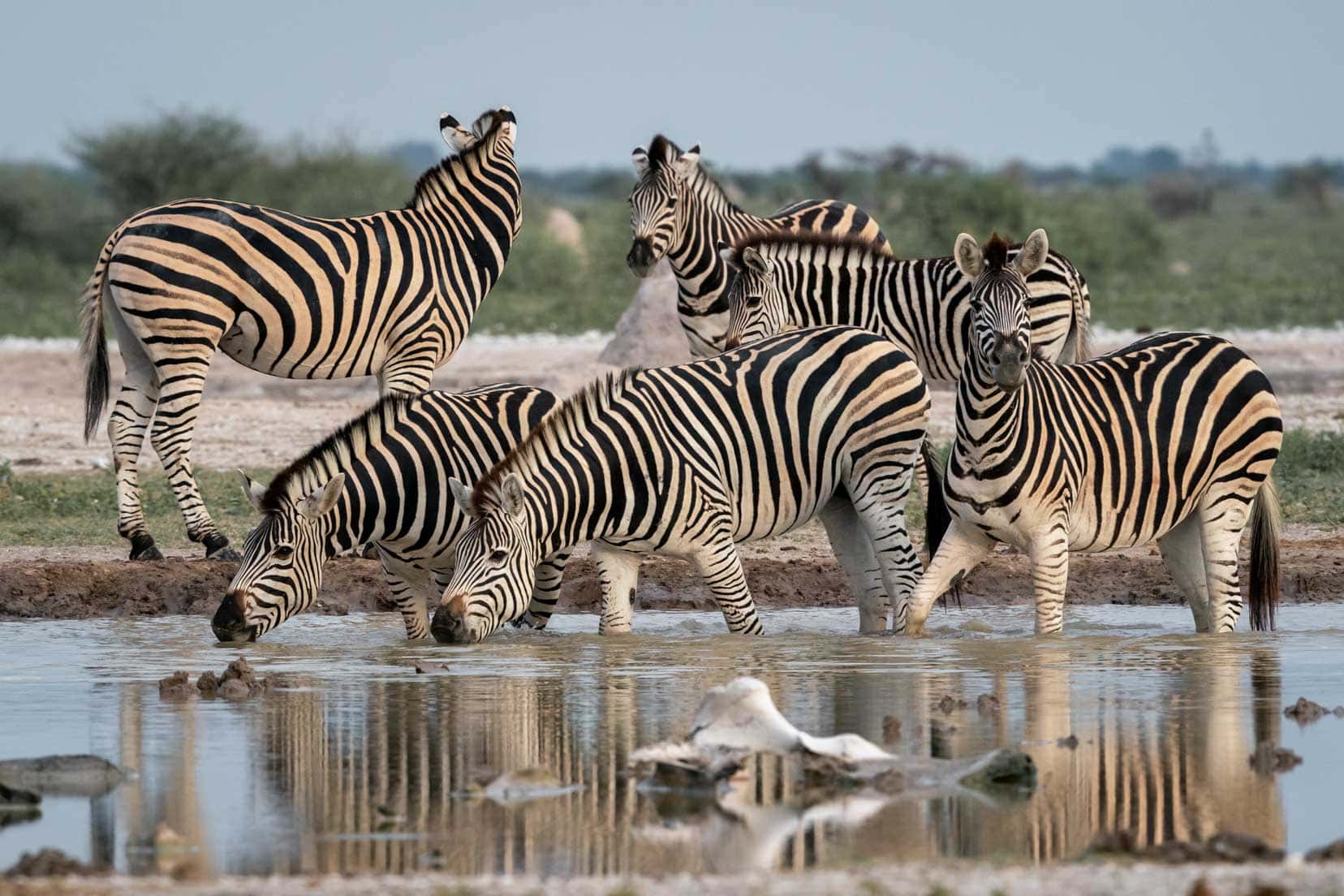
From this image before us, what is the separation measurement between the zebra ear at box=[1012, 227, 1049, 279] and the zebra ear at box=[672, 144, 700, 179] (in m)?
3.58

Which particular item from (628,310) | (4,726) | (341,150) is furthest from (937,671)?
(341,150)

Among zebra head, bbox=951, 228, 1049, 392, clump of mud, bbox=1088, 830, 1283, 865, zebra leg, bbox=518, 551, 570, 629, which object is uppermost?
zebra head, bbox=951, 228, 1049, 392

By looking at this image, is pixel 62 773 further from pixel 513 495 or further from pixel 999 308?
pixel 999 308

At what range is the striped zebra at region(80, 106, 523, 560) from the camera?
11.1m

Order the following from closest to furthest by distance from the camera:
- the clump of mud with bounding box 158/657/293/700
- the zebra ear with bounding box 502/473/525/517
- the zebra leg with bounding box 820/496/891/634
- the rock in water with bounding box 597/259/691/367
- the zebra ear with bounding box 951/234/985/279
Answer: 1. the clump of mud with bounding box 158/657/293/700
2. the zebra ear with bounding box 502/473/525/517
3. the zebra ear with bounding box 951/234/985/279
4. the zebra leg with bounding box 820/496/891/634
5. the rock in water with bounding box 597/259/691/367

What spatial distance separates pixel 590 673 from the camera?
830 centimetres

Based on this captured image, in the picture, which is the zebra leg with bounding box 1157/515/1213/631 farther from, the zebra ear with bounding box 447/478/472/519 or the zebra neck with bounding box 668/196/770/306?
the zebra ear with bounding box 447/478/472/519

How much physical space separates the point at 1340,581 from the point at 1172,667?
3.06 meters

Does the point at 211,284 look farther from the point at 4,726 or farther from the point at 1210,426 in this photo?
the point at 1210,426

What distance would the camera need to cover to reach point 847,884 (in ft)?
15.6

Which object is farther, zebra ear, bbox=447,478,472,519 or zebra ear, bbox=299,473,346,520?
zebra ear, bbox=299,473,346,520

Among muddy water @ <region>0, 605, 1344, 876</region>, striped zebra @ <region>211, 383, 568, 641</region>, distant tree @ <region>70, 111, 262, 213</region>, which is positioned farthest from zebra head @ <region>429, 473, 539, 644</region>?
distant tree @ <region>70, 111, 262, 213</region>

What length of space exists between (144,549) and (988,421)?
4733 millimetres

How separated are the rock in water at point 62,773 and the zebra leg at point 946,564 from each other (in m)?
4.06
